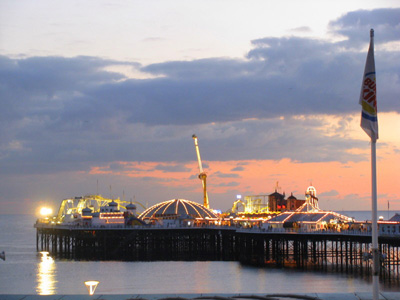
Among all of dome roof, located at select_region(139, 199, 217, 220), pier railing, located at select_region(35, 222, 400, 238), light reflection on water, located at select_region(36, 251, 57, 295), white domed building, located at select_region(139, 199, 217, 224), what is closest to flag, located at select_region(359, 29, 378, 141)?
light reflection on water, located at select_region(36, 251, 57, 295)

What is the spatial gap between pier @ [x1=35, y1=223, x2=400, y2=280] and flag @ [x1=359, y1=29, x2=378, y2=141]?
5981 centimetres

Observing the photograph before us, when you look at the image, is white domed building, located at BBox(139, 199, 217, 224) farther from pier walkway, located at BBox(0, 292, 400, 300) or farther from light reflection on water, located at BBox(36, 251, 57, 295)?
pier walkway, located at BBox(0, 292, 400, 300)

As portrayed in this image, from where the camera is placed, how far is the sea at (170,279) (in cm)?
6322

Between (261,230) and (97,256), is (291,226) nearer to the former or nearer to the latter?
(261,230)

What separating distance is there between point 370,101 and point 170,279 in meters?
48.3

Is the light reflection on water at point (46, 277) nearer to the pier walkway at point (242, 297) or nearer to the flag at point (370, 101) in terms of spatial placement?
the pier walkway at point (242, 297)

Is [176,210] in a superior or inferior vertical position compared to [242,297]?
inferior

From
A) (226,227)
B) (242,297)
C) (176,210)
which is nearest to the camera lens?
(242,297)

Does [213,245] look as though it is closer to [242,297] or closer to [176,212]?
[176,212]

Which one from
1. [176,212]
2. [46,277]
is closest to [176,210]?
[176,212]

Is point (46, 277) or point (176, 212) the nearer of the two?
point (46, 277)

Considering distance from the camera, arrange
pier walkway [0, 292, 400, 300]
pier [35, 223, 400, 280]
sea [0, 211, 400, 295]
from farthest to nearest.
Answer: pier [35, 223, 400, 280], sea [0, 211, 400, 295], pier walkway [0, 292, 400, 300]

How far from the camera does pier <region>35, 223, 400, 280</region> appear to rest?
89.6 m

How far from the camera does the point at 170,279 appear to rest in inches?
2800
